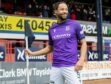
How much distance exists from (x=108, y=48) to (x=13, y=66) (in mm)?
8008

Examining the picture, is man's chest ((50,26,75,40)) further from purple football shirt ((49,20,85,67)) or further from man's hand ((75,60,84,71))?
man's hand ((75,60,84,71))

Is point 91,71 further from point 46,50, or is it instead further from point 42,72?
point 46,50

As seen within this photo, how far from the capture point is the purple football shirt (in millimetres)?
6117

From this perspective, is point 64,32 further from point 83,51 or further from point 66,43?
point 83,51

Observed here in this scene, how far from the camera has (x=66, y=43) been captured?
613 cm

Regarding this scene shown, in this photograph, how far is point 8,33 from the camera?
2136cm

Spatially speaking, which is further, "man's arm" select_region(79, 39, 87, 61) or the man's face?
the man's face

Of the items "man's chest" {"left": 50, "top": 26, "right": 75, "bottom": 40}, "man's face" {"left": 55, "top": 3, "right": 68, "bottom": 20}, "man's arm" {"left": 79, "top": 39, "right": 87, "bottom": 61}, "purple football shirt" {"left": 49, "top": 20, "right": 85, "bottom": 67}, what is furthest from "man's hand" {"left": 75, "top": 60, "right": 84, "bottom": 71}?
"man's face" {"left": 55, "top": 3, "right": 68, "bottom": 20}

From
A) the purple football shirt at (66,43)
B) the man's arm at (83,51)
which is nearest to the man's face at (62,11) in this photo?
the purple football shirt at (66,43)

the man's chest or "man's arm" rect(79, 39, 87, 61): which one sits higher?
the man's chest

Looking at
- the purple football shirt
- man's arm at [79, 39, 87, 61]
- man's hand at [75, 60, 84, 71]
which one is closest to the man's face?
the purple football shirt

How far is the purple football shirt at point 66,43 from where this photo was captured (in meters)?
6.12

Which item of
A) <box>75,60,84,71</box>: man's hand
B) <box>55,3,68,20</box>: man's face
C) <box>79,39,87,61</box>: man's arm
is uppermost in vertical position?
<box>55,3,68,20</box>: man's face

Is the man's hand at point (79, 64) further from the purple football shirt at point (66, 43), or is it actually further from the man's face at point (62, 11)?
the man's face at point (62, 11)
